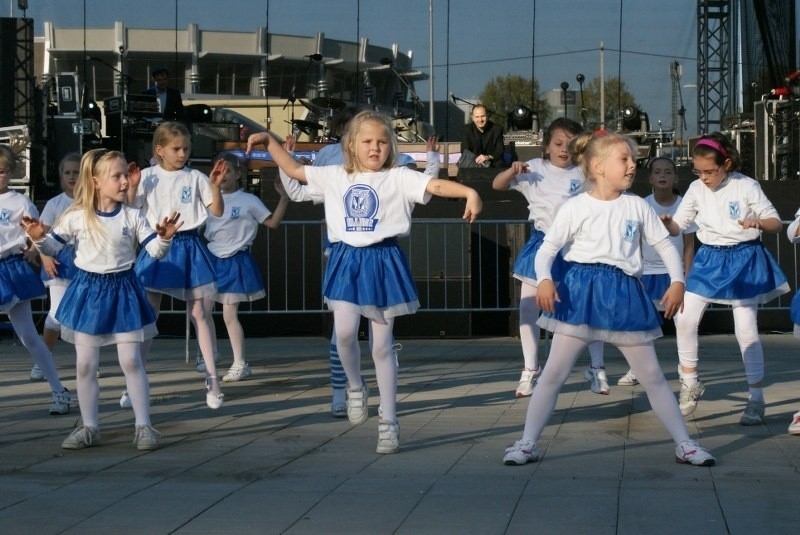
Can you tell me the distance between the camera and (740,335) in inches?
293

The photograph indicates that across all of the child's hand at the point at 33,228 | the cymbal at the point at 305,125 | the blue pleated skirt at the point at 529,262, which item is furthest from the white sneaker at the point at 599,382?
the cymbal at the point at 305,125

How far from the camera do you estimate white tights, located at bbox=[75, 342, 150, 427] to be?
650 cm

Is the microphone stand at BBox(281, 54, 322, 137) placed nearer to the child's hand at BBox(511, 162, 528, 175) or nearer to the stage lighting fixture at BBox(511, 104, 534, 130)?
the stage lighting fixture at BBox(511, 104, 534, 130)

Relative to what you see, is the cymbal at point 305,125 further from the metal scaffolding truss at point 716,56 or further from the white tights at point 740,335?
the white tights at point 740,335

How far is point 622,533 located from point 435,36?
15588mm

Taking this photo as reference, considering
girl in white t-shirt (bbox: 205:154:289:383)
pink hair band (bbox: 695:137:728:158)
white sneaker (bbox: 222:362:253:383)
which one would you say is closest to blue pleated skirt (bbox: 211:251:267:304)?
girl in white t-shirt (bbox: 205:154:289:383)

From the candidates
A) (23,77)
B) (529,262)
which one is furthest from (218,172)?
(23,77)

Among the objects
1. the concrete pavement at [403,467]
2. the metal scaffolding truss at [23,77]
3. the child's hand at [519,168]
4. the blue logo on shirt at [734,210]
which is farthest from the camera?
the metal scaffolding truss at [23,77]

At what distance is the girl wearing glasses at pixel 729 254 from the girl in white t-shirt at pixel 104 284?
3.18 metres

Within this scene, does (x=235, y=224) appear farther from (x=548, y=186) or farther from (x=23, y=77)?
(x=23, y=77)

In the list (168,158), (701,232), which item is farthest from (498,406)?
(168,158)

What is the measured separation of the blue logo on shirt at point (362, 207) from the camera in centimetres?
641

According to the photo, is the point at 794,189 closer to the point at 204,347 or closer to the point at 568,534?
the point at 204,347

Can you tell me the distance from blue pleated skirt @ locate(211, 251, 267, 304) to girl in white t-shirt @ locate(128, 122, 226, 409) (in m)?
1.32
